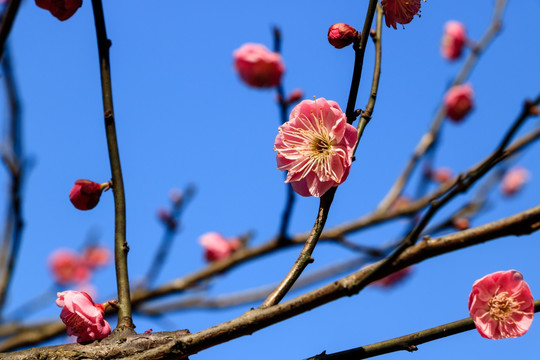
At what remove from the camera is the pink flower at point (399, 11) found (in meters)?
1.39

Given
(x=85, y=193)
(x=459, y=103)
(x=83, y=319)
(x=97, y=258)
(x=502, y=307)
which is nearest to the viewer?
(x=83, y=319)

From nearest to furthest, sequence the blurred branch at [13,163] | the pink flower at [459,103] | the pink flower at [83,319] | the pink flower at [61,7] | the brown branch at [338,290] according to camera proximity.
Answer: the brown branch at [338,290], the pink flower at [83,319], the pink flower at [61,7], the blurred branch at [13,163], the pink flower at [459,103]

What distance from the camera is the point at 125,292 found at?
4.20ft

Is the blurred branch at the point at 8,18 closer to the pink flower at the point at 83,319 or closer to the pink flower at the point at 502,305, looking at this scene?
the pink flower at the point at 83,319

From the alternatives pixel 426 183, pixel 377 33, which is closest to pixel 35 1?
pixel 377 33

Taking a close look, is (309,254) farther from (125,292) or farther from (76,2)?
(76,2)

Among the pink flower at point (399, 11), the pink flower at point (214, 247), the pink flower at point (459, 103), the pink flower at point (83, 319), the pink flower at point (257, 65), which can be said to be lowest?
the pink flower at point (83, 319)

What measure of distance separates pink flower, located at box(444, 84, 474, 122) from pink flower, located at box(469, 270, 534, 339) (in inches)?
144

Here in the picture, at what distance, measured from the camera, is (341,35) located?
50.6 inches

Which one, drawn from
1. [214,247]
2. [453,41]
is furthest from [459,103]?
[214,247]

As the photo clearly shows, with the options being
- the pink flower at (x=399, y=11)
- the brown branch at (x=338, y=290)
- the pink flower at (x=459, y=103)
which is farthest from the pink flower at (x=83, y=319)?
the pink flower at (x=459, y=103)

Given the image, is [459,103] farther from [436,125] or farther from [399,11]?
[399,11]

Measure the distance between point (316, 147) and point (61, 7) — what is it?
2.86 feet

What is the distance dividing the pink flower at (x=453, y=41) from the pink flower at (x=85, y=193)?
4.52 meters
